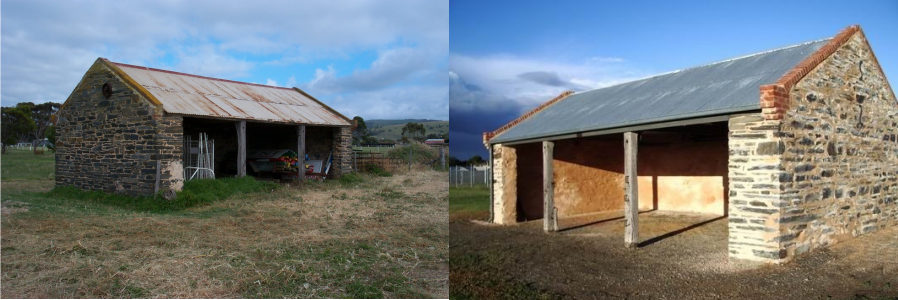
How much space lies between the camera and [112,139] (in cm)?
1373

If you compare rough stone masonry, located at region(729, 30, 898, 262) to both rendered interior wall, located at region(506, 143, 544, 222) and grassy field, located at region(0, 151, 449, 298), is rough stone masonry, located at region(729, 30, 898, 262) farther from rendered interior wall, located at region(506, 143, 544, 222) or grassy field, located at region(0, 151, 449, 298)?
rendered interior wall, located at region(506, 143, 544, 222)

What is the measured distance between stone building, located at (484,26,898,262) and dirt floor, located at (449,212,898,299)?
0.47 m

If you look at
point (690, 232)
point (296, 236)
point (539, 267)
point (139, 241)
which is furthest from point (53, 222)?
point (690, 232)

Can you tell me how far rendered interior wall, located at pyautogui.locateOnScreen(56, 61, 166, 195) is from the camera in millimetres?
12953

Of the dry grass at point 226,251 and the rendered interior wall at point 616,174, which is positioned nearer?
the dry grass at point 226,251

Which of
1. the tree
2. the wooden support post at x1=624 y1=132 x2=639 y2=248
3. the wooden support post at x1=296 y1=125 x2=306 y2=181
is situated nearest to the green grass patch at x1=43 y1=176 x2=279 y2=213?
the wooden support post at x1=296 y1=125 x2=306 y2=181

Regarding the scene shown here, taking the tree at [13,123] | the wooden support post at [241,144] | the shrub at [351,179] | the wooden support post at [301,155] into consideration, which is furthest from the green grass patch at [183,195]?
the tree at [13,123]

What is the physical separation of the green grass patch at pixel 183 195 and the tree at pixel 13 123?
36833 millimetres

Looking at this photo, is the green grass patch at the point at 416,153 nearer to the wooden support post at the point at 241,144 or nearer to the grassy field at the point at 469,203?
the grassy field at the point at 469,203

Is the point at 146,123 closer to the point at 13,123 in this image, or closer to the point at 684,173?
the point at 684,173

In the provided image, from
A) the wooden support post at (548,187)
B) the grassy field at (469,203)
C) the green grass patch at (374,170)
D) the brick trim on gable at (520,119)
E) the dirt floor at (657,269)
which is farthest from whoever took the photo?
the green grass patch at (374,170)

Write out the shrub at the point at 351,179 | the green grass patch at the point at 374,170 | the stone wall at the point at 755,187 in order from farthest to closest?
the green grass patch at the point at 374,170 → the shrub at the point at 351,179 → the stone wall at the point at 755,187

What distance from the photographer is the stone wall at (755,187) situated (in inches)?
301

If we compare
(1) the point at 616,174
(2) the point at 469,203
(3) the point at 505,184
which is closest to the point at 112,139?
(3) the point at 505,184
